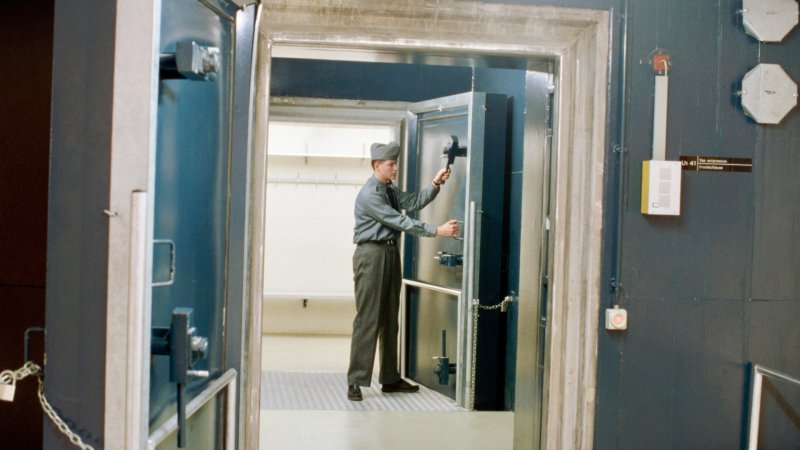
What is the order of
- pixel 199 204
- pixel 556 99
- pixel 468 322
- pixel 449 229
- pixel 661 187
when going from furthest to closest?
pixel 449 229 < pixel 468 322 < pixel 556 99 < pixel 661 187 < pixel 199 204

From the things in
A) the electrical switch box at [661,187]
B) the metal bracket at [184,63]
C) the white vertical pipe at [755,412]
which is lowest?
the white vertical pipe at [755,412]

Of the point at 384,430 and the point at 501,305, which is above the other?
the point at 501,305

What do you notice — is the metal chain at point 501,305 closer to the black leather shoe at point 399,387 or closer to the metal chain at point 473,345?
the metal chain at point 473,345

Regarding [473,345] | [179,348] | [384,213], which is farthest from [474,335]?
[179,348]

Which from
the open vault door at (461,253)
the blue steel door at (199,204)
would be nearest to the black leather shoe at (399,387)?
the open vault door at (461,253)

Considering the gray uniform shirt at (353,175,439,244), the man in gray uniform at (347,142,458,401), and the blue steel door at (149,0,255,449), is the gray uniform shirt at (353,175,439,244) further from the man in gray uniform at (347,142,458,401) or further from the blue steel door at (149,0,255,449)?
the blue steel door at (149,0,255,449)

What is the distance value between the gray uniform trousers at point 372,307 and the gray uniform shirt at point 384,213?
95 mm

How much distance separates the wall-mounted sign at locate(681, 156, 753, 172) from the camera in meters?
2.99

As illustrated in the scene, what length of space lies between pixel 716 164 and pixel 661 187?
0.27 metres

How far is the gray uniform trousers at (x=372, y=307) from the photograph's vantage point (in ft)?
16.9

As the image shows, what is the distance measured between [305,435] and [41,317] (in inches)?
64.0

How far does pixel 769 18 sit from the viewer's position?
9.81 ft

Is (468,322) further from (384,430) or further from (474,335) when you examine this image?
(384,430)

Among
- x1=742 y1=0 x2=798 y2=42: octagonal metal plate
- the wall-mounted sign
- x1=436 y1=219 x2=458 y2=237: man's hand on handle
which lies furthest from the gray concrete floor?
x1=742 y1=0 x2=798 y2=42: octagonal metal plate
